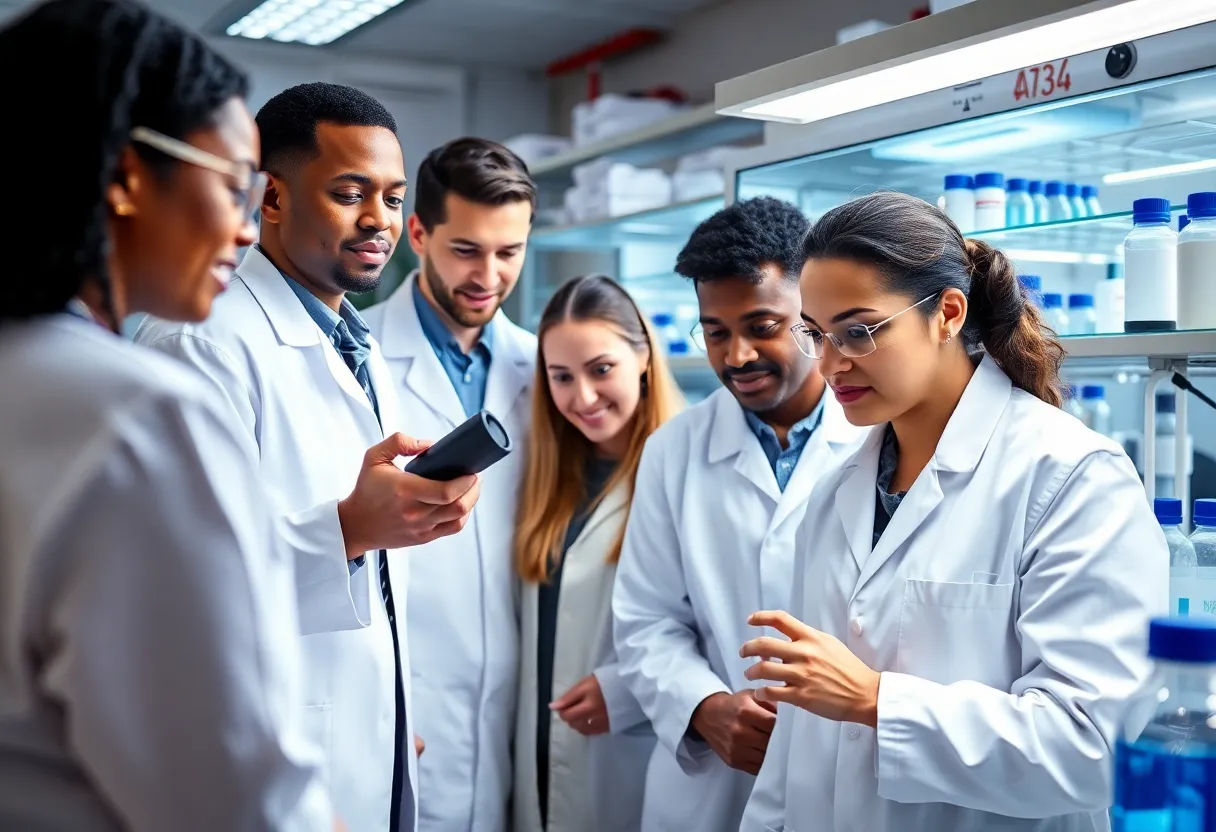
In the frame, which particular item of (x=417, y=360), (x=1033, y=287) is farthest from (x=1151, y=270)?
(x=417, y=360)

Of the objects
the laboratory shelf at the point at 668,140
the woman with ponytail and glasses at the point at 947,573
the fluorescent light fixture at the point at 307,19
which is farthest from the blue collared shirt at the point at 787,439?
the fluorescent light fixture at the point at 307,19

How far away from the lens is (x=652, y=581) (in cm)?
179

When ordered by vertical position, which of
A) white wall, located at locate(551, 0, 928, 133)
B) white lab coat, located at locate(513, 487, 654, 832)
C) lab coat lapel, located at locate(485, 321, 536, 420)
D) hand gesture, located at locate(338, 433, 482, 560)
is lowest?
white lab coat, located at locate(513, 487, 654, 832)

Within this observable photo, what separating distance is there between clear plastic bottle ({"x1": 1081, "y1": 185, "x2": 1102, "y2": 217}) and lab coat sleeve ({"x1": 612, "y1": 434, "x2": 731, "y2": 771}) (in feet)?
2.70

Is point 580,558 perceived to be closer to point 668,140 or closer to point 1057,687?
point 1057,687

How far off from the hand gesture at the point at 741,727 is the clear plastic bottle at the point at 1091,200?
99cm

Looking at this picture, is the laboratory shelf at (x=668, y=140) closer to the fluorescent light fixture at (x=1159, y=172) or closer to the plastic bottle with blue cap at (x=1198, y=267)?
the fluorescent light fixture at (x=1159, y=172)

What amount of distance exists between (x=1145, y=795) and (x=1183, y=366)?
2.67 feet

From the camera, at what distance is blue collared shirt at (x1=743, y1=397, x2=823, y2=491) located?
1.77m

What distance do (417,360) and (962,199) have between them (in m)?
1.06

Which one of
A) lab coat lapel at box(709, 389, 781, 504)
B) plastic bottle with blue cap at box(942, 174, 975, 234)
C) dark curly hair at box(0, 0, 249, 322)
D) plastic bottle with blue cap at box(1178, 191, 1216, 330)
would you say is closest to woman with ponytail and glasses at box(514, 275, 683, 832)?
lab coat lapel at box(709, 389, 781, 504)

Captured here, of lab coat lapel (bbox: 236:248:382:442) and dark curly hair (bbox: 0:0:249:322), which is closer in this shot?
dark curly hair (bbox: 0:0:249:322)

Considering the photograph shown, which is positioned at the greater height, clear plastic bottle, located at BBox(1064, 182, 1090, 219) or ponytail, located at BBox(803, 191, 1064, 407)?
clear plastic bottle, located at BBox(1064, 182, 1090, 219)

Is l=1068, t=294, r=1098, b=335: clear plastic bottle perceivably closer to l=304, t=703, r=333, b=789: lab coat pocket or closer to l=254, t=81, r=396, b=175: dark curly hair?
l=254, t=81, r=396, b=175: dark curly hair
